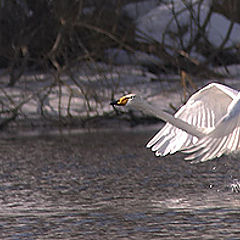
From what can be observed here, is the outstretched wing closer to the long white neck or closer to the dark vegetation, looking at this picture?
the long white neck

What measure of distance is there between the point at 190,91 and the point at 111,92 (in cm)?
132

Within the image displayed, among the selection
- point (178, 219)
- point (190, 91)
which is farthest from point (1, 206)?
point (190, 91)

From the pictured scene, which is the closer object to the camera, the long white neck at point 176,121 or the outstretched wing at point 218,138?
the outstretched wing at point 218,138

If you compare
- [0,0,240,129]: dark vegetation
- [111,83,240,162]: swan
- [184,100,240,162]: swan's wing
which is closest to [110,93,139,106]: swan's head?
[111,83,240,162]: swan

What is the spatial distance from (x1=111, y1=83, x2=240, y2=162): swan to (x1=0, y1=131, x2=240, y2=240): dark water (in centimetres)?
43

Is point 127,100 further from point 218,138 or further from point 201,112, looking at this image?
point 218,138

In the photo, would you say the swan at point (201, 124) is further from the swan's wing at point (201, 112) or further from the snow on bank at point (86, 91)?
the snow on bank at point (86, 91)

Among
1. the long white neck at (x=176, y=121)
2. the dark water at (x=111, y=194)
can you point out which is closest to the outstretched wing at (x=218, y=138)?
the dark water at (x=111, y=194)

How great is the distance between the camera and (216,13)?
18.3m

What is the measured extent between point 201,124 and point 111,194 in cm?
117

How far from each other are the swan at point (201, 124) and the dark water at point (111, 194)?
0.43 metres

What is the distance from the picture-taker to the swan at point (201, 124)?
6918mm

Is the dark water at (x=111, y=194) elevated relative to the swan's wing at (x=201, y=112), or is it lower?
lower

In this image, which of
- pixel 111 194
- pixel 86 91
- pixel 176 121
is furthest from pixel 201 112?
pixel 86 91
